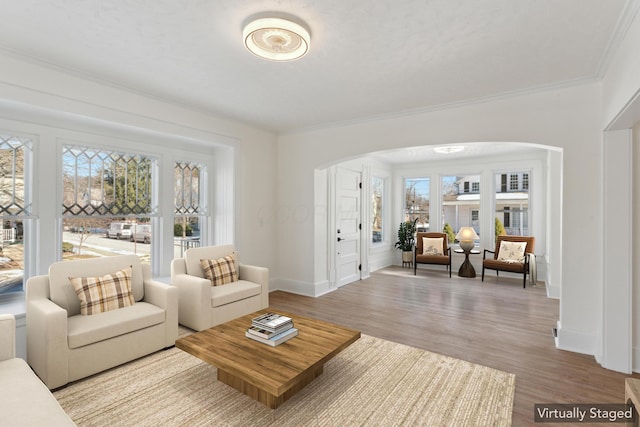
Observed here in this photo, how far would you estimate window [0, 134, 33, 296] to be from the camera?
9.96ft

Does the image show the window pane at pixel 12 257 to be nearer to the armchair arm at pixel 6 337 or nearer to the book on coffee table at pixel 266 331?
the armchair arm at pixel 6 337

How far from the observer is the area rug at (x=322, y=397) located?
2.07 m

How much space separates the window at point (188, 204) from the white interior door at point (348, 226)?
224 cm

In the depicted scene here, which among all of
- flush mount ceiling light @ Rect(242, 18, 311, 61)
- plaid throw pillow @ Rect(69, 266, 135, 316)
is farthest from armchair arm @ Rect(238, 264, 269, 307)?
flush mount ceiling light @ Rect(242, 18, 311, 61)

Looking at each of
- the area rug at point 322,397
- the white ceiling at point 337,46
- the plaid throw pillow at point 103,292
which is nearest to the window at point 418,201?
the white ceiling at point 337,46

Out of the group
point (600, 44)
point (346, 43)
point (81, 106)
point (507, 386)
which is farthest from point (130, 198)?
point (600, 44)

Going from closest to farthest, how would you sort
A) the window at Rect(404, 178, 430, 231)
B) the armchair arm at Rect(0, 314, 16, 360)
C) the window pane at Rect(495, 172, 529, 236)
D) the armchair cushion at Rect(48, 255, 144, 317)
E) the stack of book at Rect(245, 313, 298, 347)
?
1. the armchair arm at Rect(0, 314, 16, 360)
2. the stack of book at Rect(245, 313, 298, 347)
3. the armchair cushion at Rect(48, 255, 144, 317)
4. the window pane at Rect(495, 172, 529, 236)
5. the window at Rect(404, 178, 430, 231)

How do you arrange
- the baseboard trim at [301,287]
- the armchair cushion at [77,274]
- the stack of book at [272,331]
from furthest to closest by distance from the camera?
the baseboard trim at [301,287]
the armchair cushion at [77,274]
the stack of book at [272,331]

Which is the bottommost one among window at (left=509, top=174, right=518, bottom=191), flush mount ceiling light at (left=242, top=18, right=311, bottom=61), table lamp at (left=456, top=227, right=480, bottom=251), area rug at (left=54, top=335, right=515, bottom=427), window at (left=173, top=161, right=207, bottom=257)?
area rug at (left=54, top=335, right=515, bottom=427)

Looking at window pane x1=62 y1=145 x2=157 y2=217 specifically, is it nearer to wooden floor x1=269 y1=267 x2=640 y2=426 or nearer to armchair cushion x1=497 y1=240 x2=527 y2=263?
wooden floor x1=269 y1=267 x2=640 y2=426

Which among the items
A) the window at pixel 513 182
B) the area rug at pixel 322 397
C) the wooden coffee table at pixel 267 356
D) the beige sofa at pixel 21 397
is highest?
the window at pixel 513 182

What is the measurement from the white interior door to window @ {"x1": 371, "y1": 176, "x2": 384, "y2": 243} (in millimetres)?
1025

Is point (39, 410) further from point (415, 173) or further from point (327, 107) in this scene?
point (415, 173)

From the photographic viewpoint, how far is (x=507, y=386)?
96.8 inches
